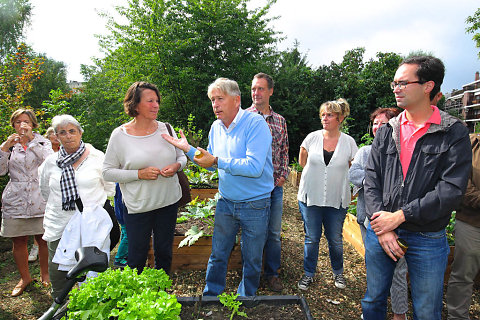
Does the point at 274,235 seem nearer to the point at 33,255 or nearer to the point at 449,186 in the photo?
the point at 449,186

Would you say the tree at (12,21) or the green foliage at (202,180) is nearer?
the green foliage at (202,180)

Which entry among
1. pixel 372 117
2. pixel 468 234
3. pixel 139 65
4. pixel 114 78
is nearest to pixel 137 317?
pixel 468 234

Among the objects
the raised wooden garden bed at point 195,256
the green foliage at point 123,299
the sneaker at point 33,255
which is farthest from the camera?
the sneaker at point 33,255

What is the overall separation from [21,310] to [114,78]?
10.5 metres

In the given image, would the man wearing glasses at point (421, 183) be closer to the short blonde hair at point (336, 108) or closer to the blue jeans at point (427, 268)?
the blue jeans at point (427, 268)

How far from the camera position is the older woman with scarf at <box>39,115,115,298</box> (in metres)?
2.43

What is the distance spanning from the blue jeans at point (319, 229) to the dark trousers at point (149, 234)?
152cm

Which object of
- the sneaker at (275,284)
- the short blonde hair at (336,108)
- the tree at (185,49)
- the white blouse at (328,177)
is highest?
the tree at (185,49)

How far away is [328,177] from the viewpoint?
3.29 m

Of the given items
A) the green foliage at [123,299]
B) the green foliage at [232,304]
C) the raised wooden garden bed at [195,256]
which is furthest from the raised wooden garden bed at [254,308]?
the raised wooden garden bed at [195,256]

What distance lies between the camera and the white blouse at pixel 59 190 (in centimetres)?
246

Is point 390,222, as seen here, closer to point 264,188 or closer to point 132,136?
point 264,188

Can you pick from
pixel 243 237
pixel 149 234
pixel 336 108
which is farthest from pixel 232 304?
pixel 336 108

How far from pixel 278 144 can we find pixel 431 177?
186 cm
